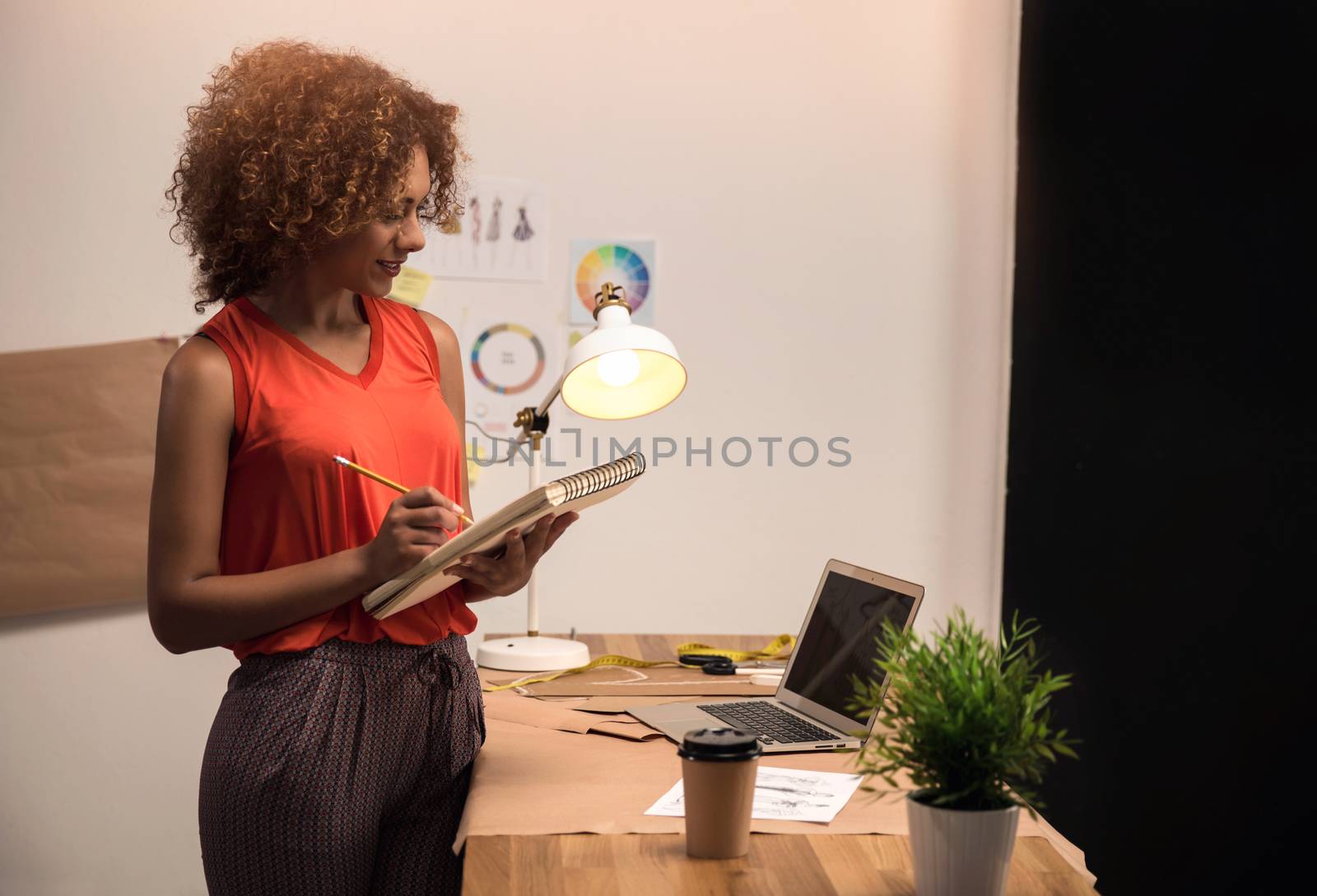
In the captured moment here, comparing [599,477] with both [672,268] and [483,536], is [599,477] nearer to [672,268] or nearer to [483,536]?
[483,536]

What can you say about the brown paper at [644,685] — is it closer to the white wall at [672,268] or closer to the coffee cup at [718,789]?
the coffee cup at [718,789]

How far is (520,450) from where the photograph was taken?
266 centimetres

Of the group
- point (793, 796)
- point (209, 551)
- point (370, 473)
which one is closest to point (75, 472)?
point (209, 551)

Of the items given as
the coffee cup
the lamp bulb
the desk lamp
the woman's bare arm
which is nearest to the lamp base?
the desk lamp

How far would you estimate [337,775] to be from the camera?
1276mm

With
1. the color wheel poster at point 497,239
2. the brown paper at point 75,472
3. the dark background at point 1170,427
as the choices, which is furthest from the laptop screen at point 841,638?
the brown paper at point 75,472

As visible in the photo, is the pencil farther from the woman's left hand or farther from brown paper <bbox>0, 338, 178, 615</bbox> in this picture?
brown paper <bbox>0, 338, 178, 615</bbox>

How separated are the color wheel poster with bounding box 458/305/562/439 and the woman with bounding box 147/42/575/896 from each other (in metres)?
1.18

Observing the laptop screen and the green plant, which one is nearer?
the green plant

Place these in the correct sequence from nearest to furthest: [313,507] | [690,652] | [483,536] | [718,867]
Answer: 1. [718,867]
2. [483,536]
3. [313,507]
4. [690,652]

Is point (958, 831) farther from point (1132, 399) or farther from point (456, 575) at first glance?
point (1132, 399)

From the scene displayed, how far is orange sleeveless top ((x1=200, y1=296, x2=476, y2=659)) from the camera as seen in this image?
131 centimetres

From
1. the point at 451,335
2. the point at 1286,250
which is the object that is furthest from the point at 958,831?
the point at 1286,250

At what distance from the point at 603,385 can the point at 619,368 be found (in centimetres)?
4
